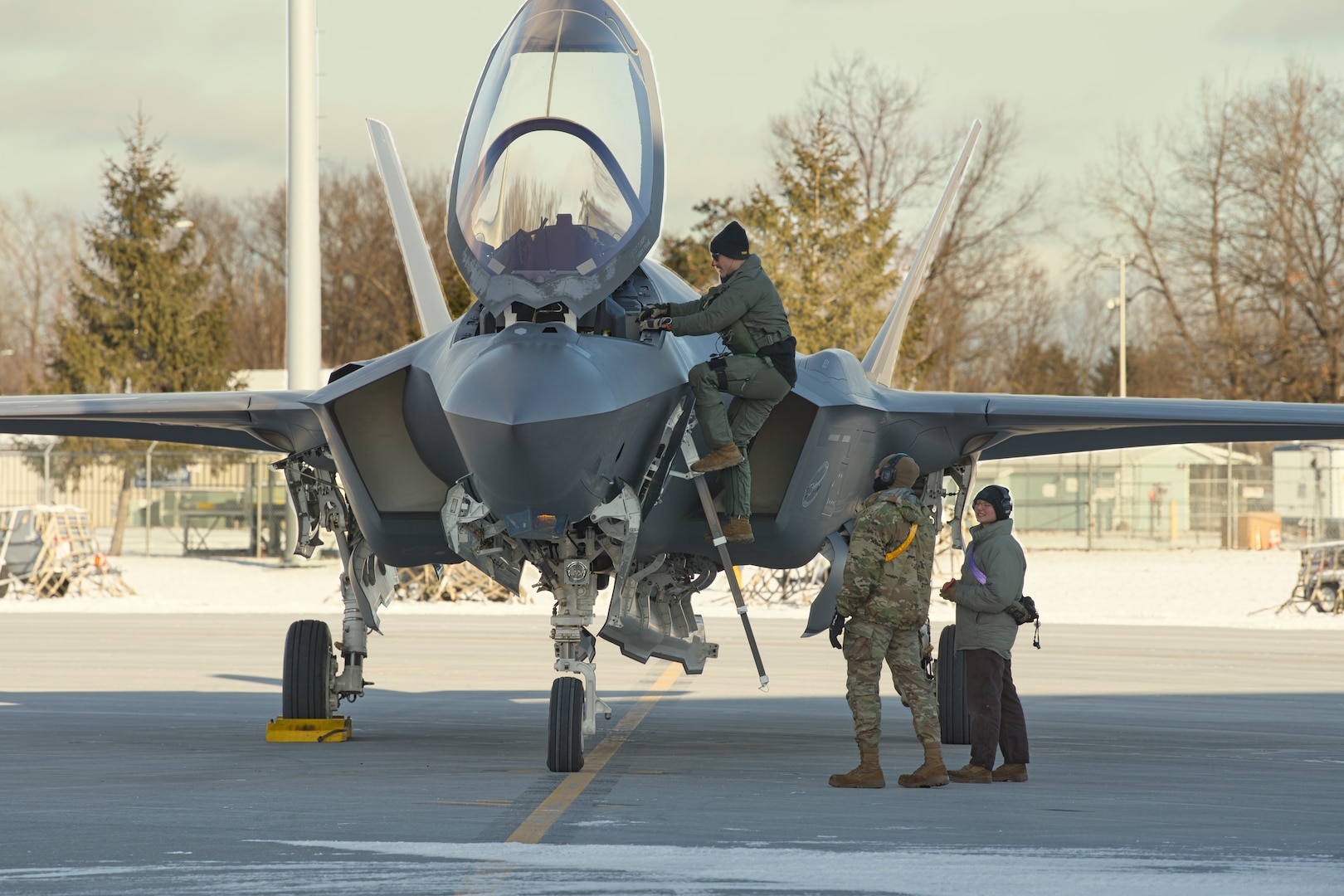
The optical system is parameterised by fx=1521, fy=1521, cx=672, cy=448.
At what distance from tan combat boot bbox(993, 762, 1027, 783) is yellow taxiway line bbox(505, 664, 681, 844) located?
94.2 inches

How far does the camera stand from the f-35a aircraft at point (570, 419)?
787 cm

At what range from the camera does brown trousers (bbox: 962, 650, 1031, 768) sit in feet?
29.2

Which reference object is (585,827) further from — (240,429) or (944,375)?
(944,375)

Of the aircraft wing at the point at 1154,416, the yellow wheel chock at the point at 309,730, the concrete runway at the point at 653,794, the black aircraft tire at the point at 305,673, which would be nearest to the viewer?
the concrete runway at the point at 653,794

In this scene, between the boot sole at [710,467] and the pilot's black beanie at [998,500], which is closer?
the boot sole at [710,467]

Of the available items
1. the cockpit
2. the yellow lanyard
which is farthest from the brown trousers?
the cockpit

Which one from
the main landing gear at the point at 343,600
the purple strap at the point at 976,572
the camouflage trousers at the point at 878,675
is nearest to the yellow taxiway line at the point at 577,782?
the camouflage trousers at the point at 878,675

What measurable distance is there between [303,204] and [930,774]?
25639 millimetres

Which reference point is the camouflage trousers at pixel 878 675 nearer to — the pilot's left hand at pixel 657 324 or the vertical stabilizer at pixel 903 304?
the pilot's left hand at pixel 657 324

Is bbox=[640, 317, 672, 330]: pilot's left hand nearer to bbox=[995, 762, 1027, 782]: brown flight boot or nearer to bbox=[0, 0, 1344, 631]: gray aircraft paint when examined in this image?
bbox=[0, 0, 1344, 631]: gray aircraft paint

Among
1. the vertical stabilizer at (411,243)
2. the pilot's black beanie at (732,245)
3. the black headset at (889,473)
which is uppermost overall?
the vertical stabilizer at (411,243)

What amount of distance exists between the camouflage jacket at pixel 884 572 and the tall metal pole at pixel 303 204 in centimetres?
2401

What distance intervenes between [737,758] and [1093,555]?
92.4ft

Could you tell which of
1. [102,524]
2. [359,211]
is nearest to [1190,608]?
[102,524]
